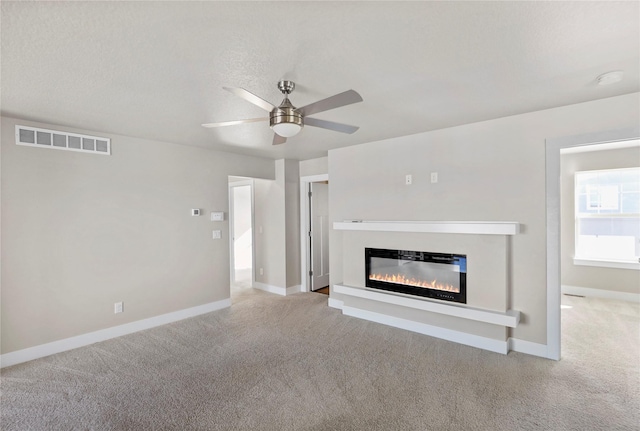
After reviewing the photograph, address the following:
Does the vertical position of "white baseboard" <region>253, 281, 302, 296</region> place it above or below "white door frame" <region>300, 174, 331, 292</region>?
below

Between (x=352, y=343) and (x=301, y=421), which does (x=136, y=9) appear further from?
(x=352, y=343)

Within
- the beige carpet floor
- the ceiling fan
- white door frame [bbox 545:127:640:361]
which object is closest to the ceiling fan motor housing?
the ceiling fan

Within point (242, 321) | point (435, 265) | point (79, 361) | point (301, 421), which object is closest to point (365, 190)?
point (435, 265)

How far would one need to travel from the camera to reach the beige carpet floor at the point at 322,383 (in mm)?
2193

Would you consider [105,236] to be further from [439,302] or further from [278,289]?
[439,302]

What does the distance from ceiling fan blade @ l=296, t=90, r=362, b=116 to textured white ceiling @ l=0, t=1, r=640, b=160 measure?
273mm

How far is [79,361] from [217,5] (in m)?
3.54

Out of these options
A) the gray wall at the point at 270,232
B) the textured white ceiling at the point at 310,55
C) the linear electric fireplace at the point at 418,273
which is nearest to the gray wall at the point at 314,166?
the gray wall at the point at 270,232

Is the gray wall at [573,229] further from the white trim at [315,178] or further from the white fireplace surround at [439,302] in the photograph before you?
the white trim at [315,178]

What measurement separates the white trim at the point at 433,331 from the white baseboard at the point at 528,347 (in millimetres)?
140

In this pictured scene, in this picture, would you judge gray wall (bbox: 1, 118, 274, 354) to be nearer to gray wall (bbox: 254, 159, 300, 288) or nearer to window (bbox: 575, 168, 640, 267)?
gray wall (bbox: 254, 159, 300, 288)

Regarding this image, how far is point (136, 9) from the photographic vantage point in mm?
1463

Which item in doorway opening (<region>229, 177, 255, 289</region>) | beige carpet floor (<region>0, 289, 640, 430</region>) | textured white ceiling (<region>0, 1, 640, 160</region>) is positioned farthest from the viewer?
doorway opening (<region>229, 177, 255, 289</region>)

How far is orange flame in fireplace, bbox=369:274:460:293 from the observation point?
357cm
